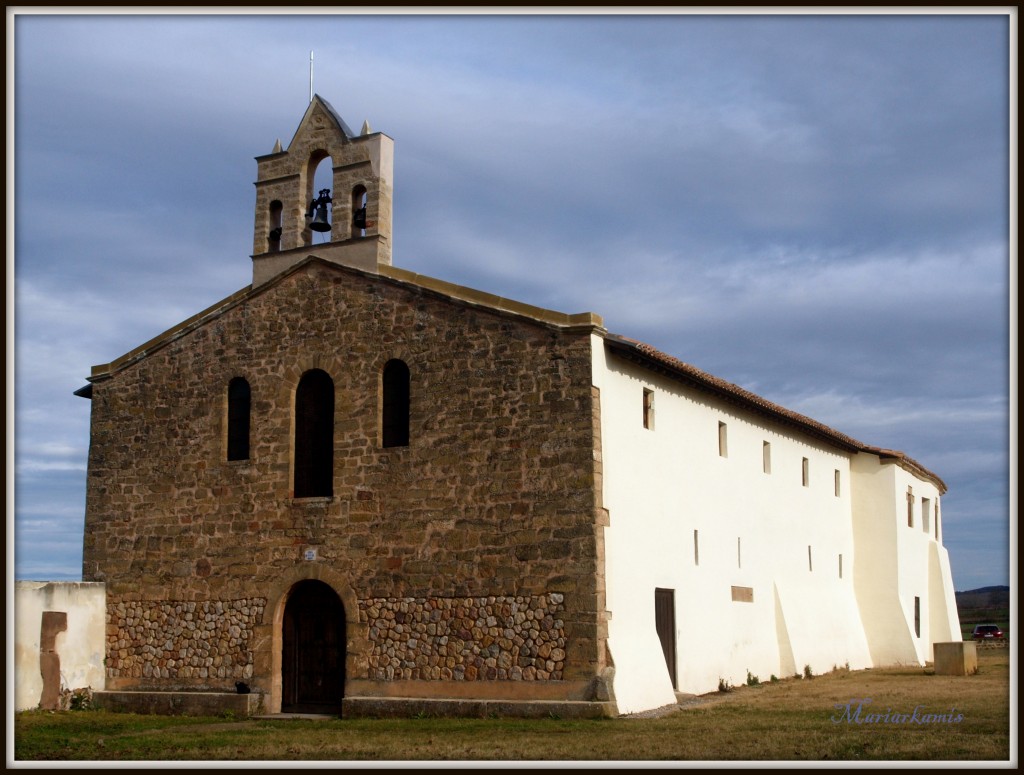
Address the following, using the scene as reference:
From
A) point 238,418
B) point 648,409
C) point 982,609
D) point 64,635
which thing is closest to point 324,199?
point 238,418

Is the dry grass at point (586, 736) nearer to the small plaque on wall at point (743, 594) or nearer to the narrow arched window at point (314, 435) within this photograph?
the small plaque on wall at point (743, 594)

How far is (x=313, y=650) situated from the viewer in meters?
→ 21.3

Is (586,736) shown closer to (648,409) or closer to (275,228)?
(648,409)

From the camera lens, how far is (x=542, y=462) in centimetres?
1942

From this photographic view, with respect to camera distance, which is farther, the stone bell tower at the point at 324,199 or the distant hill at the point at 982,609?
the distant hill at the point at 982,609

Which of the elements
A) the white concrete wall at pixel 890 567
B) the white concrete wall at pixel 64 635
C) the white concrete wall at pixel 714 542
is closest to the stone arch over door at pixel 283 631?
the white concrete wall at pixel 64 635

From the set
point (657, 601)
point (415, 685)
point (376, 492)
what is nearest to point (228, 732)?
point (415, 685)

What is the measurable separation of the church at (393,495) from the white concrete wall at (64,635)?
0.36 meters

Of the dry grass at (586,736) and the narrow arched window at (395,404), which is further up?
the narrow arched window at (395,404)

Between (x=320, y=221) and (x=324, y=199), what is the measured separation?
0.49 meters

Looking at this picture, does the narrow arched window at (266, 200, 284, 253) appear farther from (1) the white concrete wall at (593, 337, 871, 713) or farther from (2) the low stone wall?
(2) the low stone wall

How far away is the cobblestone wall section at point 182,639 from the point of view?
21531mm

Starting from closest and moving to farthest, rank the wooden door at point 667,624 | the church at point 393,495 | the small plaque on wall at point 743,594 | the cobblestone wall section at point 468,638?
the cobblestone wall section at point 468,638, the church at point 393,495, the wooden door at point 667,624, the small plaque on wall at point 743,594

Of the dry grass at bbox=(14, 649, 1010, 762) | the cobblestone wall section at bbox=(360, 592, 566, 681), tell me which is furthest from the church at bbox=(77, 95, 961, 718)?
the dry grass at bbox=(14, 649, 1010, 762)
